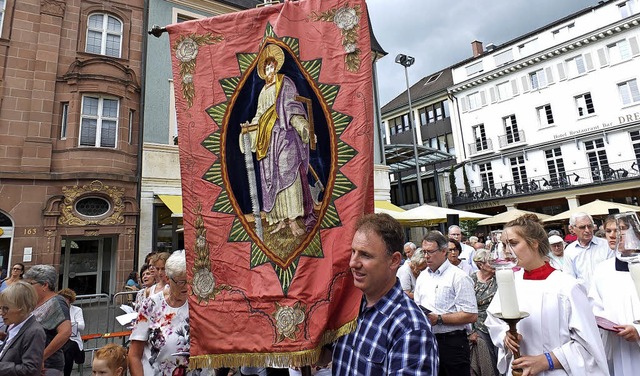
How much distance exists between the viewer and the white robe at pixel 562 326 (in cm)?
200

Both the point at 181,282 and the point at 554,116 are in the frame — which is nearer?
the point at 181,282

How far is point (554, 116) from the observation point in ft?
87.2

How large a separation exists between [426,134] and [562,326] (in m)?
34.6

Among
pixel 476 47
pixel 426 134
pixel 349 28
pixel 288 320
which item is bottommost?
pixel 288 320

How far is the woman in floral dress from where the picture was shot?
2621 mm

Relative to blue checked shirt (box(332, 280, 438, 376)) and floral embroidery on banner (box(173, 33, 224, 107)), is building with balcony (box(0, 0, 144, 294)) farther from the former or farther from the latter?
blue checked shirt (box(332, 280, 438, 376))

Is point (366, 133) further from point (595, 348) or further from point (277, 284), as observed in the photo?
point (595, 348)

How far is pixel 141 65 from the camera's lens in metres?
13.2

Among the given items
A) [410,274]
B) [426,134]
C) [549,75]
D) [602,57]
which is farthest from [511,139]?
[410,274]

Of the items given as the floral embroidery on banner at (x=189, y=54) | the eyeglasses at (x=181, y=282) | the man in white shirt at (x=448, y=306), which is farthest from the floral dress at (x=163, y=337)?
the man in white shirt at (x=448, y=306)

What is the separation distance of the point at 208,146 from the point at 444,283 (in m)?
2.60

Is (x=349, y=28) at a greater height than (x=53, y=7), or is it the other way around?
(x=53, y=7)

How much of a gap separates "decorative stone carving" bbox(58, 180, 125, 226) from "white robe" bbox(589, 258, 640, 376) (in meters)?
12.5

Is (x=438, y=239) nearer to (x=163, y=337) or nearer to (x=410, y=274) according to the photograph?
(x=410, y=274)
